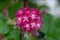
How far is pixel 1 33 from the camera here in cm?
77

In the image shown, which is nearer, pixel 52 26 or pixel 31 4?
pixel 52 26

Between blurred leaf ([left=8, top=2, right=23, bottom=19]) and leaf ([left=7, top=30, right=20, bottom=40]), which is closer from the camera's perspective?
leaf ([left=7, top=30, right=20, bottom=40])

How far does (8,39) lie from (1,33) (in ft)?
0.10

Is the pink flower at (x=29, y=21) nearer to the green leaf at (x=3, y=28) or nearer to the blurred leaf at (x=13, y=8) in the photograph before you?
the green leaf at (x=3, y=28)

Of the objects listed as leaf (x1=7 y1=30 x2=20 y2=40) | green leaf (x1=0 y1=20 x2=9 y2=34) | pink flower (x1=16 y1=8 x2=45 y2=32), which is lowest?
leaf (x1=7 y1=30 x2=20 y2=40)

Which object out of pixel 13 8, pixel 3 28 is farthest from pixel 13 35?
pixel 13 8

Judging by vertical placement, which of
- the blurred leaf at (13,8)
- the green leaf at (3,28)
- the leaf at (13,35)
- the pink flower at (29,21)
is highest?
the blurred leaf at (13,8)

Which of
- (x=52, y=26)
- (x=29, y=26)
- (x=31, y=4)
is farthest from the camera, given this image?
(x=31, y=4)

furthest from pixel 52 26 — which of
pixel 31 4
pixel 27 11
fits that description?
pixel 31 4

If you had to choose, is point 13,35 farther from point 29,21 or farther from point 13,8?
point 13,8

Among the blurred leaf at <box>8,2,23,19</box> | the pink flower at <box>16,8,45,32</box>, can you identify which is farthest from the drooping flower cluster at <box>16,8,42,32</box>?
the blurred leaf at <box>8,2,23,19</box>

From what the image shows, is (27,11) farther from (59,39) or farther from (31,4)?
(31,4)

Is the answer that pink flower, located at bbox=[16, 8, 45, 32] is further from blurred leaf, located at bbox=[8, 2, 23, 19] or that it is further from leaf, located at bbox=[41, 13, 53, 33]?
blurred leaf, located at bbox=[8, 2, 23, 19]

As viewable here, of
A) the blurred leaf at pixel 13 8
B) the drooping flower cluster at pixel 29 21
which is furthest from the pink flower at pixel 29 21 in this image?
the blurred leaf at pixel 13 8
